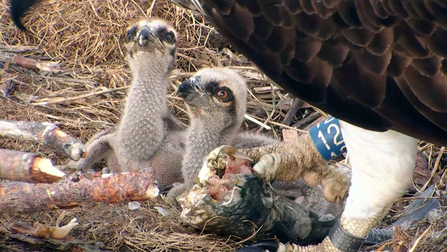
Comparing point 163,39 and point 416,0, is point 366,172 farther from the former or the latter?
point 163,39

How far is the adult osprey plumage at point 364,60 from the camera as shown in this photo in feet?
8.45

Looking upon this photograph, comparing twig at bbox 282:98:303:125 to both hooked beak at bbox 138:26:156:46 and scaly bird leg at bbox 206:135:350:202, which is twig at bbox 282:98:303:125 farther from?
hooked beak at bbox 138:26:156:46

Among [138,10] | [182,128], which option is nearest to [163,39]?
[182,128]

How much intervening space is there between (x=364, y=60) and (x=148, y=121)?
78.4 inches

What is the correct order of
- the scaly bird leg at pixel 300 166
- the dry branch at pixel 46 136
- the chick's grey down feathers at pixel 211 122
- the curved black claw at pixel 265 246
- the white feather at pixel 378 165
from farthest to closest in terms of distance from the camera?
the chick's grey down feathers at pixel 211 122
the scaly bird leg at pixel 300 166
the curved black claw at pixel 265 246
the white feather at pixel 378 165
the dry branch at pixel 46 136

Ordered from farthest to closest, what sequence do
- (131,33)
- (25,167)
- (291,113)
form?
(291,113) < (131,33) < (25,167)

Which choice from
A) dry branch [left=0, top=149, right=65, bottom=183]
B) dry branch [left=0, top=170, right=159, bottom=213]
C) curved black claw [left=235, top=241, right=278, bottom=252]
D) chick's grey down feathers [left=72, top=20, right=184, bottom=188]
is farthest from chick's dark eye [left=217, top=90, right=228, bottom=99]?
dry branch [left=0, top=149, right=65, bottom=183]

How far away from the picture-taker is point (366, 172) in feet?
9.71

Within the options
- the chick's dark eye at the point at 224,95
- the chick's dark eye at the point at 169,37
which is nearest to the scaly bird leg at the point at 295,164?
the chick's dark eye at the point at 224,95

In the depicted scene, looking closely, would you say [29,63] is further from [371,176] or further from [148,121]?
[371,176]

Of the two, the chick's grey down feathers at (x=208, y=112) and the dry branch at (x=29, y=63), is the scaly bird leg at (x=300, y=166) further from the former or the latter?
the dry branch at (x=29, y=63)

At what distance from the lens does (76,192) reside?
280 cm

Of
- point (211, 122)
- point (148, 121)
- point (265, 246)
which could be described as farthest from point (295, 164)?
point (148, 121)

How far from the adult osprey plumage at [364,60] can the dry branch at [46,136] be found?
0.83 m
